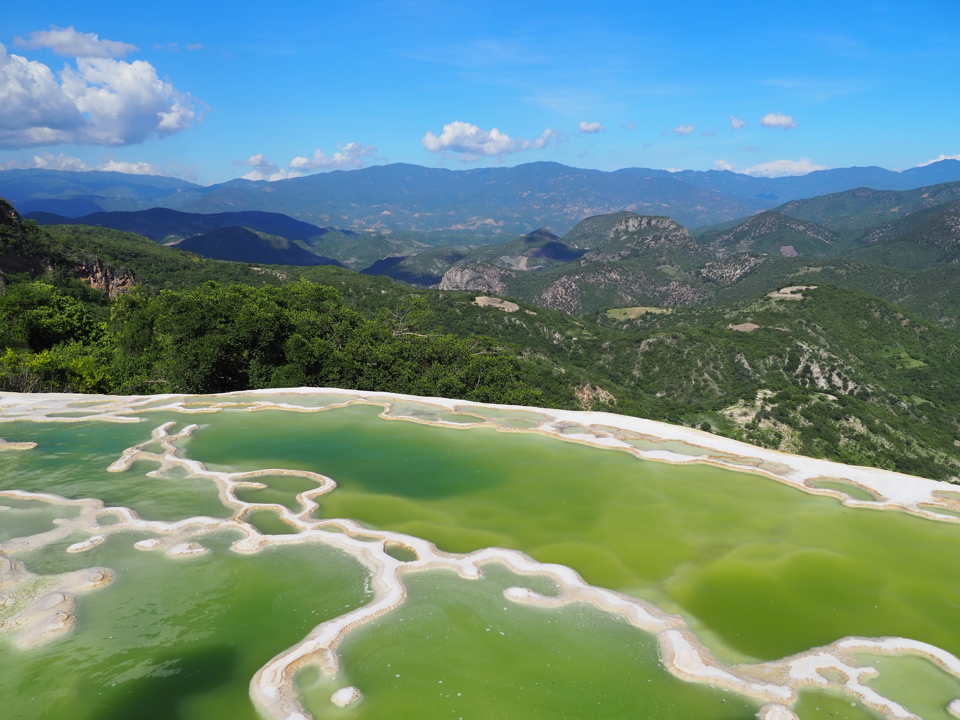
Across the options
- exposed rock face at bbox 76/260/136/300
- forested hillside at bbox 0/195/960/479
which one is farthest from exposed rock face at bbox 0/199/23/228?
exposed rock face at bbox 76/260/136/300

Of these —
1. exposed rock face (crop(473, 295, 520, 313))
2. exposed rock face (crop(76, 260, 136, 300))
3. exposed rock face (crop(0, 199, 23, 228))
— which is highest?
exposed rock face (crop(0, 199, 23, 228))

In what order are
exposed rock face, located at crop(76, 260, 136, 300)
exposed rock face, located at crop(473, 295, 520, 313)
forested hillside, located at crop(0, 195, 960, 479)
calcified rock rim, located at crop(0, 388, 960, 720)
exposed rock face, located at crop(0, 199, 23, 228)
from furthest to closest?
exposed rock face, located at crop(473, 295, 520, 313) < exposed rock face, located at crop(76, 260, 136, 300) < exposed rock face, located at crop(0, 199, 23, 228) < forested hillside, located at crop(0, 195, 960, 479) < calcified rock rim, located at crop(0, 388, 960, 720)

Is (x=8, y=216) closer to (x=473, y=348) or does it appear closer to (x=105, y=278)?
(x=105, y=278)

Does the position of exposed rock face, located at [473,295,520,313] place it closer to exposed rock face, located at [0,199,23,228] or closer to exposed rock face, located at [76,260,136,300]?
exposed rock face, located at [76,260,136,300]

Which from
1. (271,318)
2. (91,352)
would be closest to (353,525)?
(271,318)

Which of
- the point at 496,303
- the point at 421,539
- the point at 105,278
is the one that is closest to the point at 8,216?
the point at 105,278

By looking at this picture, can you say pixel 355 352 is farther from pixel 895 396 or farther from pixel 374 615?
pixel 895 396
